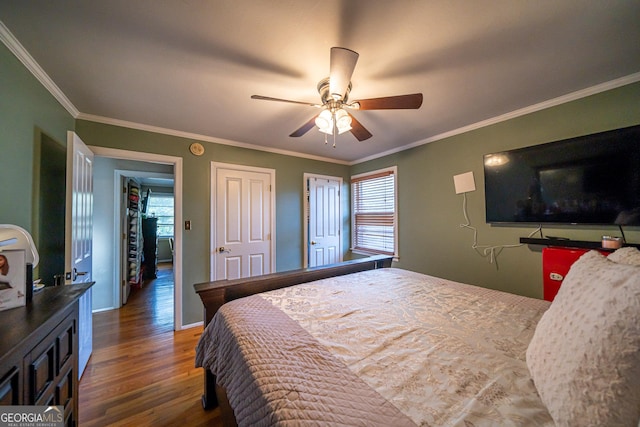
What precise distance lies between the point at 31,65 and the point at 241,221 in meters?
2.12

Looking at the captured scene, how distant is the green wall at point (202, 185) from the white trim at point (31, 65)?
44 centimetres

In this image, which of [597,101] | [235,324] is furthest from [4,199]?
[597,101]

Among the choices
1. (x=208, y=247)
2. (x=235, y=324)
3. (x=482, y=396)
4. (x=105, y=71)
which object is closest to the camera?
(x=482, y=396)

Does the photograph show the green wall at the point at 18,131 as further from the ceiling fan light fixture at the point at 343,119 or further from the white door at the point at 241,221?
the ceiling fan light fixture at the point at 343,119

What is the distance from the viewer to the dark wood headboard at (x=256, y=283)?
1.51 metres

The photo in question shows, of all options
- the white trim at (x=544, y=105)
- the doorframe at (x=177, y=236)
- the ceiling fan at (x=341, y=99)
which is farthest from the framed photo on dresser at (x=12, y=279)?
the white trim at (x=544, y=105)

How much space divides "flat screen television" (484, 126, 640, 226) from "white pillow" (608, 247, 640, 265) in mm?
1126

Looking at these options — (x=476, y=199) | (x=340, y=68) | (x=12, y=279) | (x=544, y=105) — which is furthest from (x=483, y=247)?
(x=12, y=279)

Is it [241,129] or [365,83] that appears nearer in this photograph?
[365,83]

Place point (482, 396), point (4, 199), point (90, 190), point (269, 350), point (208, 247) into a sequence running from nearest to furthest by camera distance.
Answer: point (482, 396) < point (269, 350) < point (4, 199) < point (90, 190) < point (208, 247)

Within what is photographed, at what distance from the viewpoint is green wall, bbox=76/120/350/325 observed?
2.46m

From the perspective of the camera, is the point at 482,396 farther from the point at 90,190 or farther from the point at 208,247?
the point at 90,190

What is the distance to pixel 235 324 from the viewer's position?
3.83 ft

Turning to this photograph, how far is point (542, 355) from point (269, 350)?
37.8 inches
